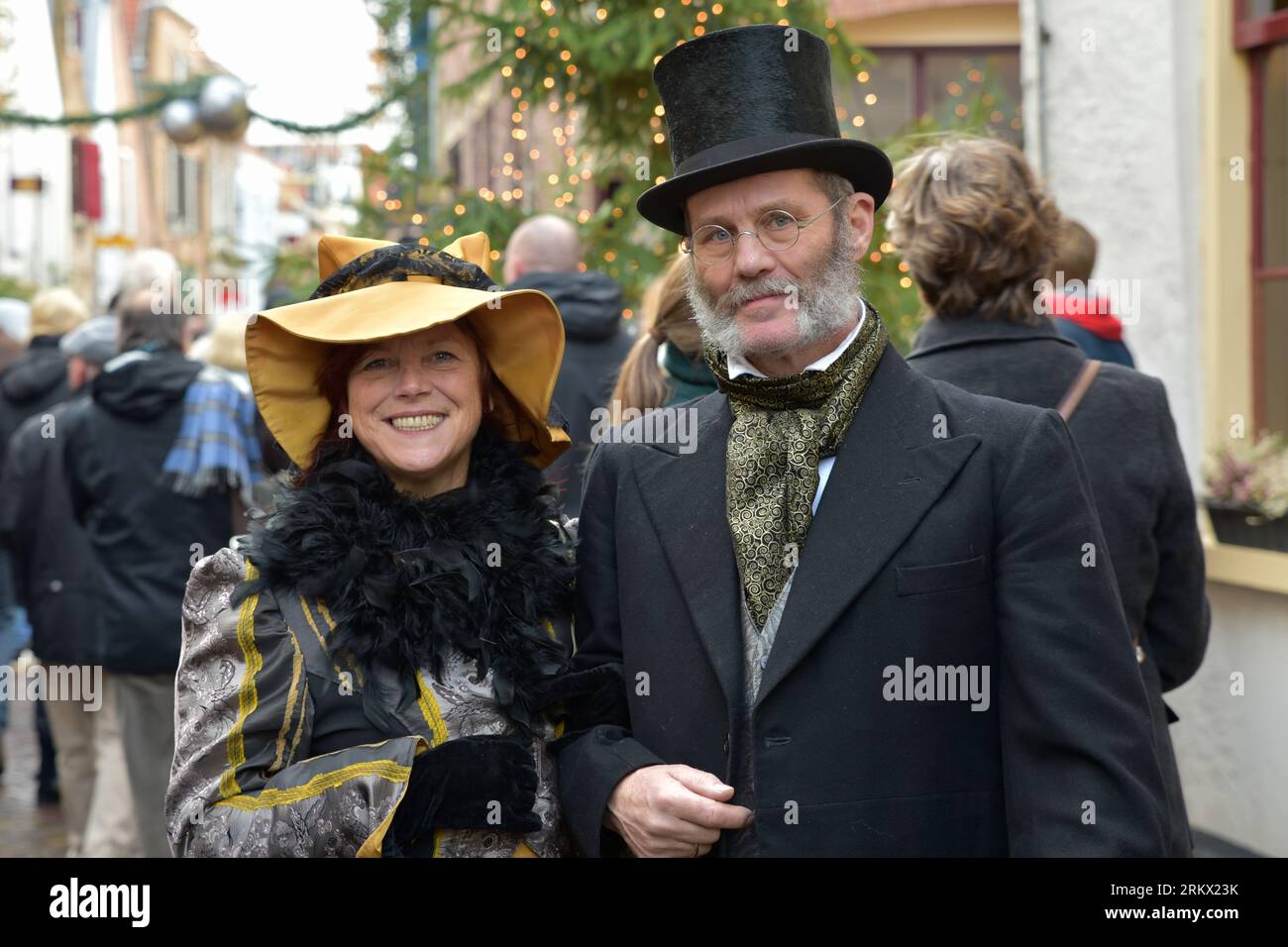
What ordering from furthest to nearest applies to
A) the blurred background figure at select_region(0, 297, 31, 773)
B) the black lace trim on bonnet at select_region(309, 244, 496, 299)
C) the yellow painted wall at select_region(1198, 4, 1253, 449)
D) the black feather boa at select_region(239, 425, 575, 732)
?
1. the blurred background figure at select_region(0, 297, 31, 773)
2. the yellow painted wall at select_region(1198, 4, 1253, 449)
3. the black lace trim on bonnet at select_region(309, 244, 496, 299)
4. the black feather boa at select_region(239, 425, 575, 732)

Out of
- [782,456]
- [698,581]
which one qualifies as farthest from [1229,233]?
[698,581]

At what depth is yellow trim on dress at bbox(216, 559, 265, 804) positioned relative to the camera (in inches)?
102

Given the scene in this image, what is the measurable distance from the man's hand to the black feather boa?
0.32 metres

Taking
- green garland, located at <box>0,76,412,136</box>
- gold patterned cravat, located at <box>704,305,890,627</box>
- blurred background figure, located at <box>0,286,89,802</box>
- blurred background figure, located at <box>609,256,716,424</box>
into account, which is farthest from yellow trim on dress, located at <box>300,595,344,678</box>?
green garland, located at <box>0,76,412,136</box>

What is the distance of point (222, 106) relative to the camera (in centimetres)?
1229

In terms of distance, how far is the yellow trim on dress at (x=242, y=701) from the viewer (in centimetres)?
258

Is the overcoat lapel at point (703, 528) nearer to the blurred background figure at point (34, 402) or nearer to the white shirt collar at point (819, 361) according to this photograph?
the white shirt collar at point (819, 361)

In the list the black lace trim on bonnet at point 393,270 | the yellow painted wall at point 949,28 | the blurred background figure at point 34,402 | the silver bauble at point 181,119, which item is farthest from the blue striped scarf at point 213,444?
the silver bauble at point 181,119

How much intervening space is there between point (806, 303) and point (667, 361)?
4.92ft

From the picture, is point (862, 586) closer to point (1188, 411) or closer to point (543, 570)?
point (543, 570)

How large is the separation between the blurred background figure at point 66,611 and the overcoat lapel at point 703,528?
12.8ft

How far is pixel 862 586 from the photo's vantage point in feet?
7.97
